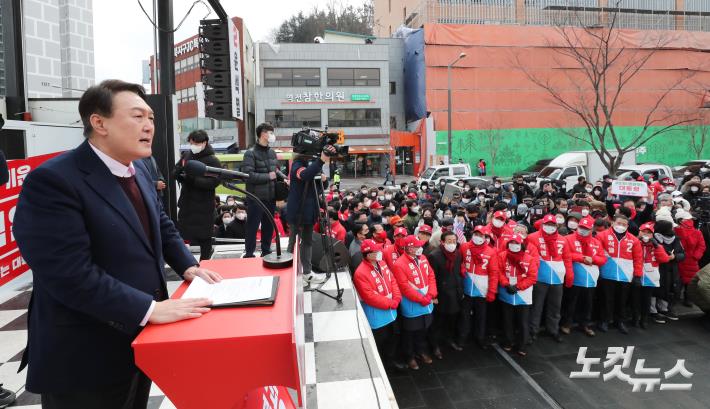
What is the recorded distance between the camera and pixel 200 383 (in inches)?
48.9

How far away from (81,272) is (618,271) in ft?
22.4

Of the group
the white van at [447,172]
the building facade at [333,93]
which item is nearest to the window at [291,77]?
the building facade at [333,93]

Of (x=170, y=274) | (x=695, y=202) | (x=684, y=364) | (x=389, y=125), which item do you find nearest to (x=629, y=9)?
(x=389, y=125)

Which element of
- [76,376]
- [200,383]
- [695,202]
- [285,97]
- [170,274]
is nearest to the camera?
[200,383]

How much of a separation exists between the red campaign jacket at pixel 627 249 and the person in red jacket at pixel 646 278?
138mm

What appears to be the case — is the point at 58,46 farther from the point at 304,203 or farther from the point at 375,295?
the point at 375,295

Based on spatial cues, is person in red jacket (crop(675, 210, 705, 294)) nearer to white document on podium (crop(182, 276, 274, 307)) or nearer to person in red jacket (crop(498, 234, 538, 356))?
person in red jacket (crop(498, 234, 538, 356))

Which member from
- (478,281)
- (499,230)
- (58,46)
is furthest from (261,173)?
(58,46)

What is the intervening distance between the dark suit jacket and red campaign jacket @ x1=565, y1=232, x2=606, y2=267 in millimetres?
6003

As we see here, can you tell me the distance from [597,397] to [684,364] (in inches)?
60.9

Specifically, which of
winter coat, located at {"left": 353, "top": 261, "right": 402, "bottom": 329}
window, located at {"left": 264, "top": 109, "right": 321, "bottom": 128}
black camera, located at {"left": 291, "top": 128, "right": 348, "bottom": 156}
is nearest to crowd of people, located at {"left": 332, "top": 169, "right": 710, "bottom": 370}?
winter coat, located at {"left": 353, "top": 261, "right": 402, "bottom": 329}

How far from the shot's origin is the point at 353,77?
106ft

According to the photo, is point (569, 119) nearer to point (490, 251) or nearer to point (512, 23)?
point (512, 23)

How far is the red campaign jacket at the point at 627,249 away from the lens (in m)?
6.29
